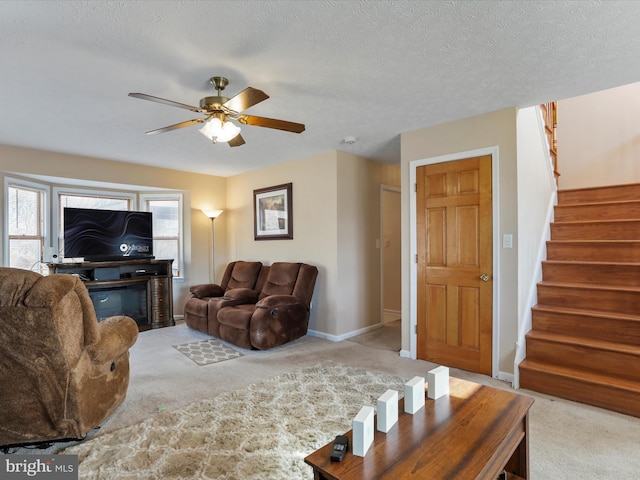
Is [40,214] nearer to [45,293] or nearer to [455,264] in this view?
[45,293]

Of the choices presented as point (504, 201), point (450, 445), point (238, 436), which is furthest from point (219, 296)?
point (450, 445)

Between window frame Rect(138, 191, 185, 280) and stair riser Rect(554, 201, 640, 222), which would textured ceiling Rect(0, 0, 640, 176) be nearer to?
stair riser Rect(554, 201, 640, 222)

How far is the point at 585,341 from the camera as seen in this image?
9.29 ft

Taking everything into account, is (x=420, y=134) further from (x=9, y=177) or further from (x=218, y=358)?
(x=9, y=177)

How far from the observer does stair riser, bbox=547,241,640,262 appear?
3279mm

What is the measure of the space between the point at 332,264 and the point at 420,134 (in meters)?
1.90

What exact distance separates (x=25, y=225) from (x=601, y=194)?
7221mm

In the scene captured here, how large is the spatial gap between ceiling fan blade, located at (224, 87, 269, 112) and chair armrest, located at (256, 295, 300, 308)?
231 centimetres

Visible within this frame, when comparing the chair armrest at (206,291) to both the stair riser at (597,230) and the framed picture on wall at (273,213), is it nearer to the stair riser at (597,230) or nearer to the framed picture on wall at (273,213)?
the framed picture on wall at (273,213)

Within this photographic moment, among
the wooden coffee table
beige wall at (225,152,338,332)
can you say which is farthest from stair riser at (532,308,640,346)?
beige wall at (225,152,338,332)

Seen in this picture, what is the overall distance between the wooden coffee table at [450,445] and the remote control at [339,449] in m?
0.02

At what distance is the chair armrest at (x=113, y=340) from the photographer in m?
2.14

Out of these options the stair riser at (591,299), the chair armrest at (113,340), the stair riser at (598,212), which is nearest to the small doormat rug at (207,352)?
the chair armrest at (113,340)

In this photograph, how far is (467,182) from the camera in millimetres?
3281
